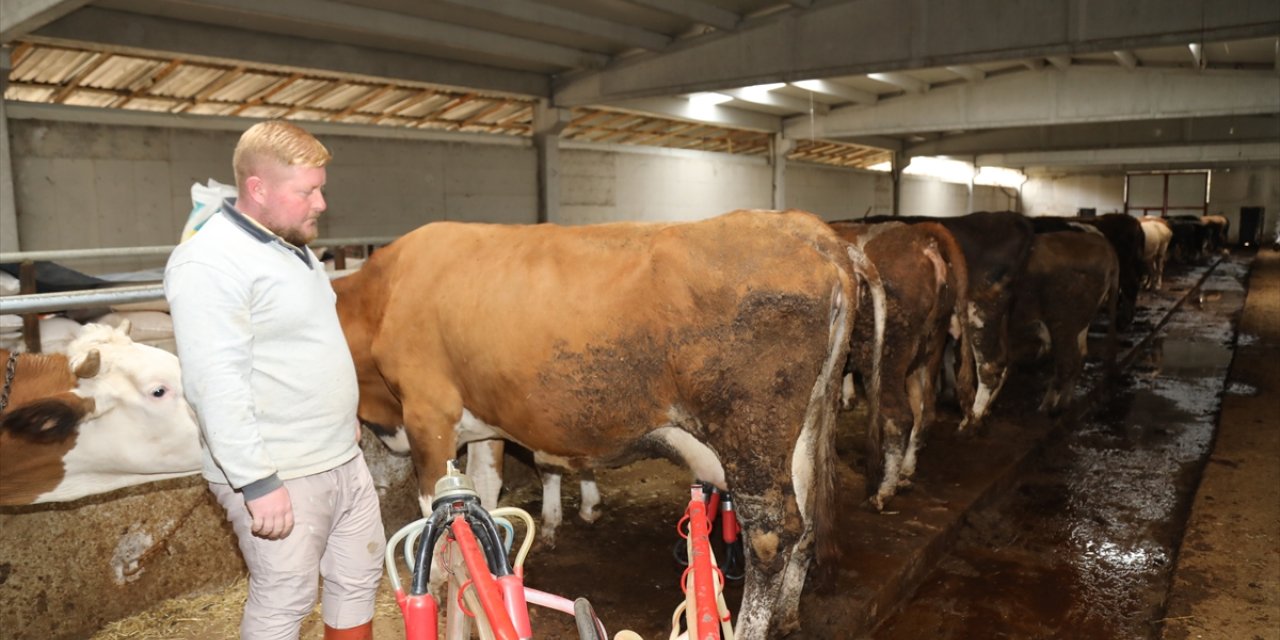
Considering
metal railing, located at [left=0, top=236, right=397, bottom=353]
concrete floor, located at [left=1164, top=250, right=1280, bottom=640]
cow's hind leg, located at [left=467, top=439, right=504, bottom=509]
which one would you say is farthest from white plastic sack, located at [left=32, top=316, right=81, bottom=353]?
concrete floor, located at [left=1164, top=250, right=1280, bottom=640]

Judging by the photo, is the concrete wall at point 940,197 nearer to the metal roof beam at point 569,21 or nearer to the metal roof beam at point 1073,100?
the metal roof beam at point 1073,100

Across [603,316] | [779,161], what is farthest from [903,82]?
[603,316]

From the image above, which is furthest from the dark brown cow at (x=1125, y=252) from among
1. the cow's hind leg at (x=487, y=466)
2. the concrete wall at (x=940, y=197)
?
the concrete wall at (x=940, y=197)

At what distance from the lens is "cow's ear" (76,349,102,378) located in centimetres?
269

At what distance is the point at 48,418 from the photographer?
2.69m

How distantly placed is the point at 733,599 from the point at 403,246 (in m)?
2.33

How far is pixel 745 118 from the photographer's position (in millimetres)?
17016

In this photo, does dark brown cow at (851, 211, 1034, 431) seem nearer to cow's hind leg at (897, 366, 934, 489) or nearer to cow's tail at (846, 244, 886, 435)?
cow's hind leg at (897, 366, 934, 489)

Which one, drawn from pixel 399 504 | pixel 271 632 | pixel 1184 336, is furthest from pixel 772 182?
pixel 271 632

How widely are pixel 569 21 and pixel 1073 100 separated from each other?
10665 mm

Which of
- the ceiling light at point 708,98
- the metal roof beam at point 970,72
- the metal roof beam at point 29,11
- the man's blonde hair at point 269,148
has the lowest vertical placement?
the man's blonde hair at point 269,148

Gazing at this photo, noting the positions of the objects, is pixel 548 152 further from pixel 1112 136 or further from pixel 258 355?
pixel 1112 136

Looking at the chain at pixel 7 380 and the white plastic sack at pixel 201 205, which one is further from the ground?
the white plastic sack at pixel 201 205

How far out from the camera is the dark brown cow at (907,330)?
4906mm
